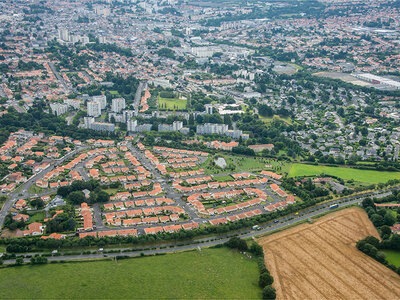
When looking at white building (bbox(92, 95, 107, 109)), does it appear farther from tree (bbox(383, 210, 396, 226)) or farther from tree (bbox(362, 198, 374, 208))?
tree (bbox(383, 210, 396, 226))

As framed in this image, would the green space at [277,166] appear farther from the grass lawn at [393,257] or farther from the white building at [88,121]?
the white building at [88,121]

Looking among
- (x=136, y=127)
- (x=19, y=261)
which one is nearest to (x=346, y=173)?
(x=136, y=127)

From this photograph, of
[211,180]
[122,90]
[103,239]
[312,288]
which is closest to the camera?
[312,288]

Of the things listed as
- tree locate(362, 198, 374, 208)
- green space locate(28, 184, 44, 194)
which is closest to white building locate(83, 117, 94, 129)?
green space locate(28, 184, 44, 194)

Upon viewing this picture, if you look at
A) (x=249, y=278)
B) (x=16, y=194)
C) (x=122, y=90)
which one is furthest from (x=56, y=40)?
(x=249, y=278)

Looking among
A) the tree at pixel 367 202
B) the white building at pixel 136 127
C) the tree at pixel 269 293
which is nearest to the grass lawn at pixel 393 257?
the tree at pixel 367 202

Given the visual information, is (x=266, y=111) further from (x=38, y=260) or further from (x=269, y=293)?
(x=38, y=260)

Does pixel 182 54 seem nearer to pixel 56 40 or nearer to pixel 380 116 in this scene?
pixel 56 40
